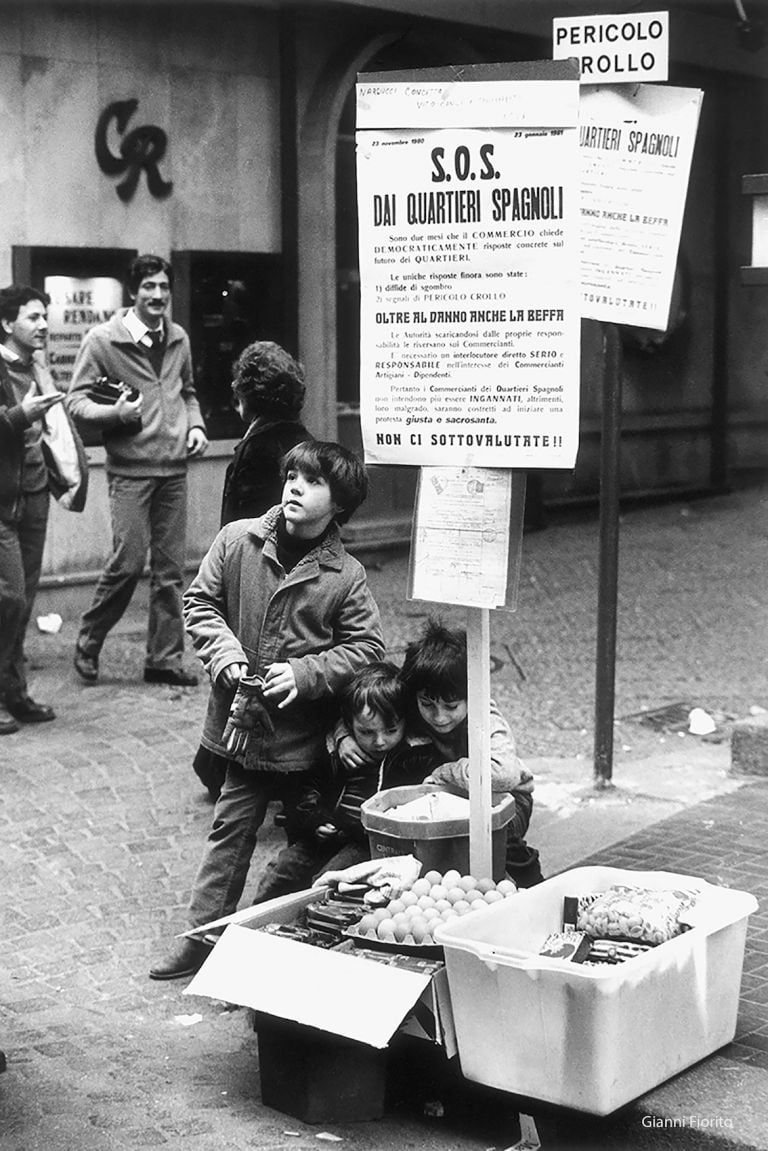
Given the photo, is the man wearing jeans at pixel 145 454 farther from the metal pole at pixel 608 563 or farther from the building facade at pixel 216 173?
the metal pole at pixel 608 563

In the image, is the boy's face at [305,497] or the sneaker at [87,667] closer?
the boy's face at [305,497]

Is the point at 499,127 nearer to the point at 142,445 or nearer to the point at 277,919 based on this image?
the point at 277,919

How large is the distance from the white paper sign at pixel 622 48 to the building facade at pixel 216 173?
453 cm

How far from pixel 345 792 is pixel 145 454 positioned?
12.8ft

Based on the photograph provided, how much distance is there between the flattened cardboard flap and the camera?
4.09 meters

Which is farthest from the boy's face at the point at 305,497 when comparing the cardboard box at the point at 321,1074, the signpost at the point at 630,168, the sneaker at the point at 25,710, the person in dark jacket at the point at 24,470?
the sneaker at the point at 25,710

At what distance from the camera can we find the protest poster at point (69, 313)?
1033cm

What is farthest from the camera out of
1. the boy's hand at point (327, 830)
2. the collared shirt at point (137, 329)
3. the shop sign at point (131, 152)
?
the shop sign at point (131, 152)

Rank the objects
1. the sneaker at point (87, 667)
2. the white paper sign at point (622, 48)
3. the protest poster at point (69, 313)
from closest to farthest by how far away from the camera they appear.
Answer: the white paper sign at point (622, 48), the sneaker at point (87, 667), the protest poster at point (69, 313)

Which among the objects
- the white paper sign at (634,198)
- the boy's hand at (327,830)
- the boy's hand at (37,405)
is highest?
the white paper sign at (634,198)

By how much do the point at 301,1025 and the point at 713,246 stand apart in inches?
528

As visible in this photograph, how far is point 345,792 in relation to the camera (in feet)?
16.9

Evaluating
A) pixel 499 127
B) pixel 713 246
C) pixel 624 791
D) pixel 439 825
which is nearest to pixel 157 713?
pixel 624 791

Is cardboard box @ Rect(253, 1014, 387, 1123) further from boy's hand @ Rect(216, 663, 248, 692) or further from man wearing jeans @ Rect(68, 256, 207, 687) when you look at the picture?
man wearing jeans @ Rect(68, 256, 207, 687)
